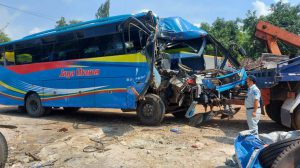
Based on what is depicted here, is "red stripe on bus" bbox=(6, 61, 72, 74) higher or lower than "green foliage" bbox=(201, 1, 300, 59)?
lower

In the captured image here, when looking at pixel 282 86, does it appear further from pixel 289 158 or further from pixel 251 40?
pixel 251 40

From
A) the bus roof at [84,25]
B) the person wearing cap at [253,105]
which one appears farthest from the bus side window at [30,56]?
the person wearing cap at [253,105]

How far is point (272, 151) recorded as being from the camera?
428cm

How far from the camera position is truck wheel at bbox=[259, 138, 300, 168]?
13.7 feet

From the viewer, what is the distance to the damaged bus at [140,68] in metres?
10.2

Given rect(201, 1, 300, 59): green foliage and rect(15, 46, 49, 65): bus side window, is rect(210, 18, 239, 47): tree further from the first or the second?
rect(15, 46, 49, 65): bus side window

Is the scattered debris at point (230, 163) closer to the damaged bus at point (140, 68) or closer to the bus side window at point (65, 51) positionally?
the damaged bus at point (140, 68)

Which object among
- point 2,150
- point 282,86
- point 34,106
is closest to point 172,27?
point 282,86

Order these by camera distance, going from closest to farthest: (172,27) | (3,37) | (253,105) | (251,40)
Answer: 1. (253,105)
2. (172,27)
3. (251,40)
4. (3,37)

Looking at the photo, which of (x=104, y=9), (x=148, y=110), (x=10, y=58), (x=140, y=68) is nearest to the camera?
(x=140, y=68)

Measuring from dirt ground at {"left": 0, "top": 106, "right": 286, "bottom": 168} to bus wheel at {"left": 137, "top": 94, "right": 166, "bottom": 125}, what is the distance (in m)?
0.28

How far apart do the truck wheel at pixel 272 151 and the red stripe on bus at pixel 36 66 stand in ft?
29.6

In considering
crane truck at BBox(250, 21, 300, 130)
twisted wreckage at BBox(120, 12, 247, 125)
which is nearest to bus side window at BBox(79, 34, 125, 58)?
twisted wreckage at BBox(120, 12, 247, 125)

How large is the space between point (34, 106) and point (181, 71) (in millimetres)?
6449
